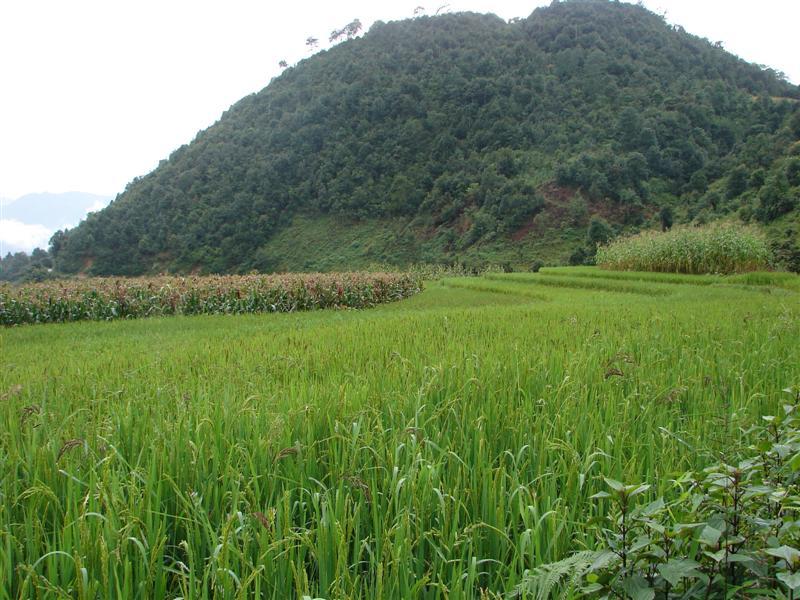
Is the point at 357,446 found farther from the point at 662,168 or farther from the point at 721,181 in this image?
the point at 662,168

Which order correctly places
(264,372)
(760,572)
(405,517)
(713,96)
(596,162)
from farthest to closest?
(713,96)
(596,162)
(264,372)
(405,517)
(760,572)

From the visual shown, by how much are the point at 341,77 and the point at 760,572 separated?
246 ft

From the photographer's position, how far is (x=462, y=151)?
189ft

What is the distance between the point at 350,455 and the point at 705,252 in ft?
65.6

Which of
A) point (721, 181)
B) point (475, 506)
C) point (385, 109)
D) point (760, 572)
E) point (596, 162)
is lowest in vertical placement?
point (475, 506)

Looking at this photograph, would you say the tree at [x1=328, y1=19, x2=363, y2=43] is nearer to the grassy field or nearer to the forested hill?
the forested hill

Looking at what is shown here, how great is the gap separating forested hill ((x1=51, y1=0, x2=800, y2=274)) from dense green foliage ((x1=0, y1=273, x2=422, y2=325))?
79.6ft

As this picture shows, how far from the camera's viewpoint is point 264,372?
4039 millimetres

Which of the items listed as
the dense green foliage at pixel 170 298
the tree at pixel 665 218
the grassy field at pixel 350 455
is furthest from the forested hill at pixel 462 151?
the grassy field at pixel 350 455

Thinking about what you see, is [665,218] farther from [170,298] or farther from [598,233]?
[170,298]

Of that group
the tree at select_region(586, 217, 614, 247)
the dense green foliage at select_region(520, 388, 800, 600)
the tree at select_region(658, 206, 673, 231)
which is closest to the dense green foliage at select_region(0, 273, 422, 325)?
the dense green foliage at select_region(520, 388, 800, 600)

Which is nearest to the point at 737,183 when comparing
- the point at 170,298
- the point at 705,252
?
the point at 705,252

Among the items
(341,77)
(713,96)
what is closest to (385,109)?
(341,77)

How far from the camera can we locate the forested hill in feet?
144
